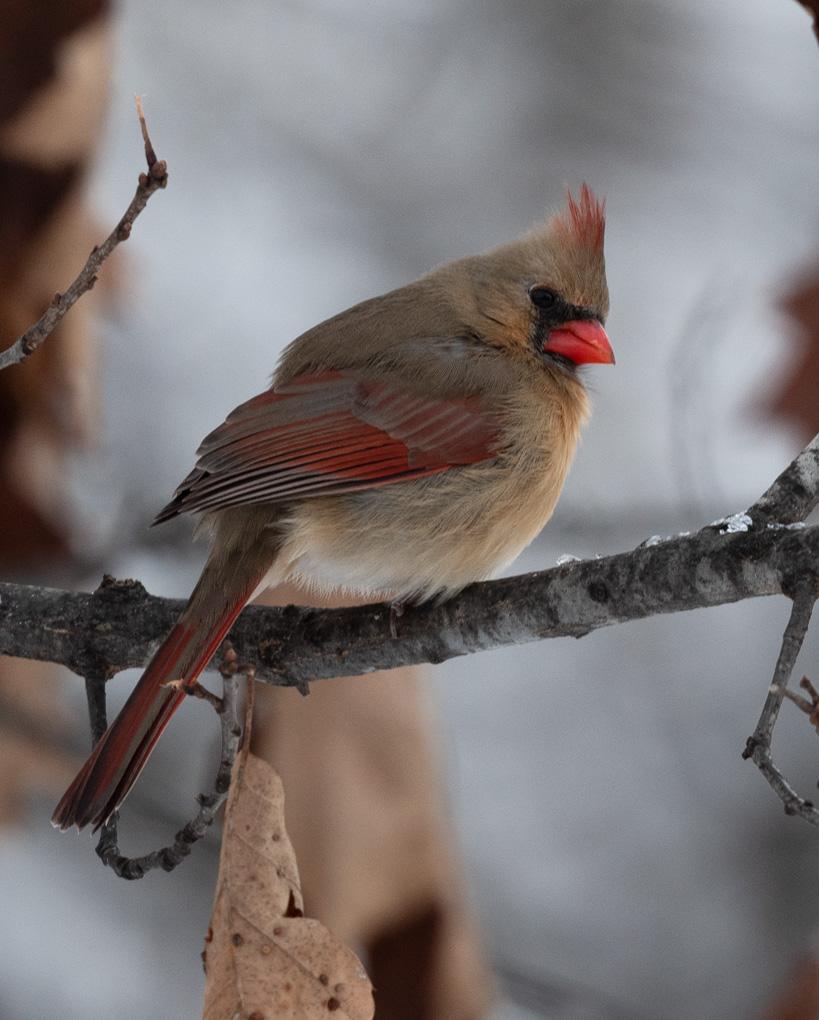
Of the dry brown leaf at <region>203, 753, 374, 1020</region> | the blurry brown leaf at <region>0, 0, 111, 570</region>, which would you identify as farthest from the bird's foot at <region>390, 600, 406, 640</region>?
the blurry brown leaf at <region>0, 0, 111, 570</region>

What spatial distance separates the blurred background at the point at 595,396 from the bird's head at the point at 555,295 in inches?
52.5

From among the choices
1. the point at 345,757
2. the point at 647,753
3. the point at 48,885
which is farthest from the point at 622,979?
the point at 345,757

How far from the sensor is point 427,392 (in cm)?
352

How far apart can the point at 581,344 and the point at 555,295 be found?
18cm

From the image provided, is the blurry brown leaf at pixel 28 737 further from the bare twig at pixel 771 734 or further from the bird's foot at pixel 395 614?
the bare twig at pixel 771 734

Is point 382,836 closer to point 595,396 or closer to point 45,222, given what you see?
point 45,222

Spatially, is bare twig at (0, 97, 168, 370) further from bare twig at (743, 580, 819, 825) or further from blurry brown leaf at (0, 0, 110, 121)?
bare twig at (743, 580, 819, 825)

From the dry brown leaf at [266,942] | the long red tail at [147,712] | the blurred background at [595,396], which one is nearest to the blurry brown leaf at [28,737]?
the blurred background at [595,396]

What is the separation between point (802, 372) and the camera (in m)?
4.36

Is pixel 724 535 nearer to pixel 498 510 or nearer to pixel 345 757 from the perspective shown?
pixel 498 510

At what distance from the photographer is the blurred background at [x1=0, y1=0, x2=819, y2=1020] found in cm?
617

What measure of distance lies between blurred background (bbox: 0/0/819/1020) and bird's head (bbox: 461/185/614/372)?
4.38ft

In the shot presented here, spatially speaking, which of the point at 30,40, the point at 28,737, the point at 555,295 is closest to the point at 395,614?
the point at 555,295

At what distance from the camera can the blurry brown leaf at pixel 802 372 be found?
170 inches
